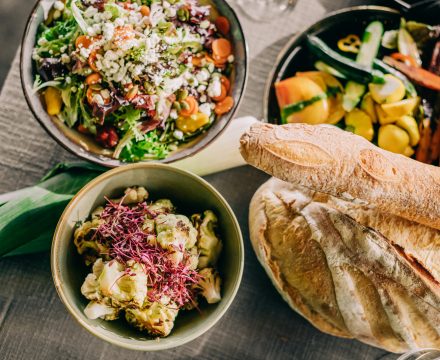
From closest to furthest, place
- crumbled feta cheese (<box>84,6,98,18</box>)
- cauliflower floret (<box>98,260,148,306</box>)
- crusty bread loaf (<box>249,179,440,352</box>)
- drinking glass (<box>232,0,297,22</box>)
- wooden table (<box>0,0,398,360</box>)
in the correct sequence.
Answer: cauliflower floret (<box>98,260,148,306</box>) → crusty bread loaf (<box>249,179,440,352</box>) → crumbled feta cheese (<box>84,6,98,18</box>) → wooden table (<box>0,0,398,360</box>) → drinking glass (<box>232,0,297,22</box>)

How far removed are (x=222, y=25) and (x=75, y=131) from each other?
0.42m

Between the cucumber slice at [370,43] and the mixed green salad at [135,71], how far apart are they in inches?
13.6

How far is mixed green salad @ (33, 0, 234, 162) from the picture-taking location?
1.17 m

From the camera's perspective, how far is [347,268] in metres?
1.15

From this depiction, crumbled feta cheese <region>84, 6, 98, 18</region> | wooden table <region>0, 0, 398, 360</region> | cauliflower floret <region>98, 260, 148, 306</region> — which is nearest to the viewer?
cauliflower floret <region>98, 260, 148, 306</region>

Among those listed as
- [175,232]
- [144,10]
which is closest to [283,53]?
[144,10]

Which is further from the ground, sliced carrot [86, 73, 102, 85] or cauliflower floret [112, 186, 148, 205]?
sliced carrot [86, 73, 102, 85]

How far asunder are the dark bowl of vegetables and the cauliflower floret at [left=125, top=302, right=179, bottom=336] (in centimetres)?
54

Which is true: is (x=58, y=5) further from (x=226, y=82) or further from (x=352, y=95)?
(x=352, y=95)

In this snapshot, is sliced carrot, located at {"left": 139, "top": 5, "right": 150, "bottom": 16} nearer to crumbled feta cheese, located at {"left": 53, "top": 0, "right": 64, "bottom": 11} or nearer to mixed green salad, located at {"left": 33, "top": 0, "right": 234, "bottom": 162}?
mixed green salad, located at {"left": 33, "top": 0, "right": 234, "bottom": 162}

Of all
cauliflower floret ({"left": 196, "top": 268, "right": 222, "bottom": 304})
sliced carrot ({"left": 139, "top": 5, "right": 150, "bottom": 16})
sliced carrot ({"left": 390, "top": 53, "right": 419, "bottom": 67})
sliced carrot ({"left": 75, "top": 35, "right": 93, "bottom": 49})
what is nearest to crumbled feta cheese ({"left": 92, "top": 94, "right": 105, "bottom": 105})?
sliced carrot ({"left": 75, "top": 35, "right": 93, "bottom": 49})

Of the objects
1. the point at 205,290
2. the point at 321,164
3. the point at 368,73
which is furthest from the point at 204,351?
the point at 368,73

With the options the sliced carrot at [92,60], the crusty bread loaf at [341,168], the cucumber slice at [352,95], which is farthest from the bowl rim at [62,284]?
the cucumber slice at [352,95]

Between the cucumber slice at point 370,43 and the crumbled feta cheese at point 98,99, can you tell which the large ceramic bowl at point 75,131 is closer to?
the crumbled feta cheese at point 98,99
